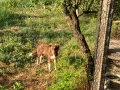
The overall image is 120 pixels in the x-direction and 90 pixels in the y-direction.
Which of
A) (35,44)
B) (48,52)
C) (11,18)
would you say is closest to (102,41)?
(48,52)

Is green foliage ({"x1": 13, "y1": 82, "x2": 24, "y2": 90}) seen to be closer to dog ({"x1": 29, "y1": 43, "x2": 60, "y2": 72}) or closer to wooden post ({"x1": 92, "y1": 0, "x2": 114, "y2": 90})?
dog ({"x1": 29, "y1": 43, "x2": 60, "y2": 72})

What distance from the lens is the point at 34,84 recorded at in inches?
420

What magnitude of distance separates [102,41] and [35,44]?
666 cm

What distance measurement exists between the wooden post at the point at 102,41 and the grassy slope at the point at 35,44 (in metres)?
1.06

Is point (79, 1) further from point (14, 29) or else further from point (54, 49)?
point (14, 29)

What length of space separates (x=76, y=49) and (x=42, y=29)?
3110 millimetres

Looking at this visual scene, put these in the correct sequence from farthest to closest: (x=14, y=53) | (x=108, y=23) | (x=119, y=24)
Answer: (x=119, y=24), (x=14, y=53), (x=108, y=23)

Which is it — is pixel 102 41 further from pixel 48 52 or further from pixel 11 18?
pixel 11 18

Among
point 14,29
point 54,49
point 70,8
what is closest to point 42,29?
point 14,29

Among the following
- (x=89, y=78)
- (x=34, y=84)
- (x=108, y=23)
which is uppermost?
(x=108, y=23)

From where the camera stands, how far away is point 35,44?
45.8 ft

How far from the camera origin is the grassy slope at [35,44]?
9703mm

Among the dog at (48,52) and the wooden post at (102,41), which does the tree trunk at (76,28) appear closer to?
the wooden post at (102,41)

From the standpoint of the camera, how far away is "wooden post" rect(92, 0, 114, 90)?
7312mm
